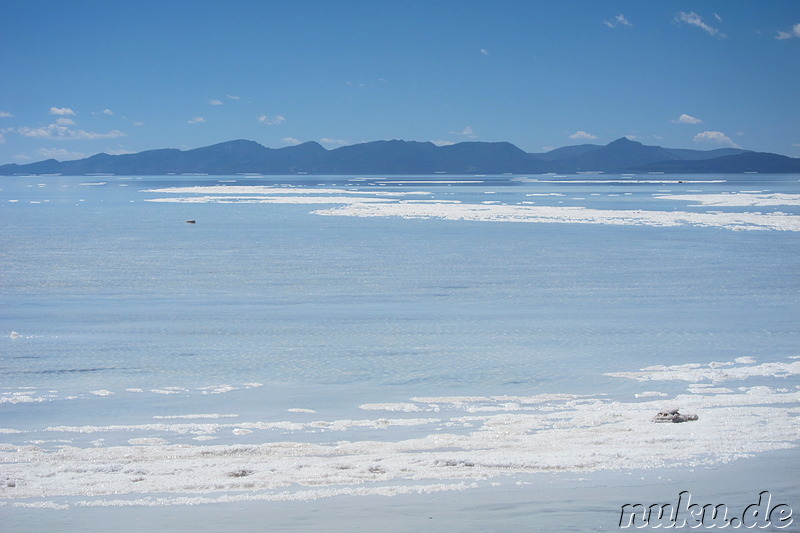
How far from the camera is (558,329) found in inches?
466

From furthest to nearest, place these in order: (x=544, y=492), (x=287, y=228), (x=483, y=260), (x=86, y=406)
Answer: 1. (x=287, y=228)
2. (x=483, y=260)
3. (x=86, y=406)
4. (x=544, y=492)

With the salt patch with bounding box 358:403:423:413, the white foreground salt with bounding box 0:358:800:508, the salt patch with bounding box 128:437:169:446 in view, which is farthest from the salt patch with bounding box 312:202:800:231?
the salt patch with bounding box 128:437:169:446

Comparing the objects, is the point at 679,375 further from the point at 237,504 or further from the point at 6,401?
the point at 6,401

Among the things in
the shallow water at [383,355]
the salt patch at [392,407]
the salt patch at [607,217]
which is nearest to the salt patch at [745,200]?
the salt patch at [607,217]

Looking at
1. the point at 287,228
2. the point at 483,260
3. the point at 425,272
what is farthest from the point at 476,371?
the point at 287,228

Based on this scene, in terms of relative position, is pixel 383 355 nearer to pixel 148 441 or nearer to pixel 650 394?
pixel 650 394

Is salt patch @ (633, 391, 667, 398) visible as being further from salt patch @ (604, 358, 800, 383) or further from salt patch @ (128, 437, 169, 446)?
salt patch @ (128, 437, 169, 446)

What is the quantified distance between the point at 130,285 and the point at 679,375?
11.0m

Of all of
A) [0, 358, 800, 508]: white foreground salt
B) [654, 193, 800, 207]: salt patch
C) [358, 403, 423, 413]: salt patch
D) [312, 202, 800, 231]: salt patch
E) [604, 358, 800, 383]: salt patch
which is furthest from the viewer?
[654, 193, 800, 207]: salt patch

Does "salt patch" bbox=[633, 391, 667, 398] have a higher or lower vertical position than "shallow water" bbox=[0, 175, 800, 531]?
lower

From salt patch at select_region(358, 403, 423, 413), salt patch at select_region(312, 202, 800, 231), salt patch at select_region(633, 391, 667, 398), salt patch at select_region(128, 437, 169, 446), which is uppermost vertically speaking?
salt patch at select_region(312, 202, 800, 231)

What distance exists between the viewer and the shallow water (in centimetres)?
664

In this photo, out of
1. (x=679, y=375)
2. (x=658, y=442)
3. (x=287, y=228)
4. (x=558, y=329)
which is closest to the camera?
(x=658, y=442)

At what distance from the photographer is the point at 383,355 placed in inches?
404
